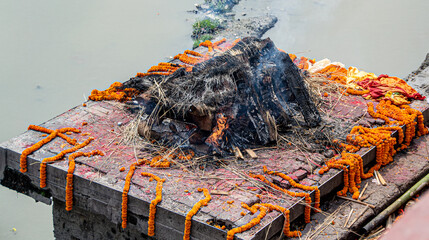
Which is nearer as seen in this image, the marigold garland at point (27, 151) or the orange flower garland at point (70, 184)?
the orange flower garland at point (70, 184)

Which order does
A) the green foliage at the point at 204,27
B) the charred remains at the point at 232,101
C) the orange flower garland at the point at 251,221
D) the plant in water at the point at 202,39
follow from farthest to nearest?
the green foliage at the point at 204,27 < the plant in water at the point at 202,39 < the charred remains at the point at 232,101 < the orange flower garland at the point at 251,221

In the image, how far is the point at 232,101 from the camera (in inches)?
275

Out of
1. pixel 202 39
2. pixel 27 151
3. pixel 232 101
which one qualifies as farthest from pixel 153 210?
pixel 202 39

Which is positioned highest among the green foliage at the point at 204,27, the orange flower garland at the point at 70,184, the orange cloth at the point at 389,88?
the green foliage at the point at 204,27

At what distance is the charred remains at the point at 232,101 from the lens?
687cm

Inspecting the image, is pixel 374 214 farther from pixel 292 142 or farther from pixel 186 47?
pixel 186 47

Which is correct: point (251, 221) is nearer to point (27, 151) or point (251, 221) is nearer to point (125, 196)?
point (125, 196)

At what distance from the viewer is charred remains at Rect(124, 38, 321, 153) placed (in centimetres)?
A: 687

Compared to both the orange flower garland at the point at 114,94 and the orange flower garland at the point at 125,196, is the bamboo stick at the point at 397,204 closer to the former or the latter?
A: the orange flower garland at the point at 125,196

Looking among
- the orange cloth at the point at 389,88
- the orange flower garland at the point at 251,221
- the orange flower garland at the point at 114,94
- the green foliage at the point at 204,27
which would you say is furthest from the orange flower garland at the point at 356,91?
the green foliage at the point at 204,27

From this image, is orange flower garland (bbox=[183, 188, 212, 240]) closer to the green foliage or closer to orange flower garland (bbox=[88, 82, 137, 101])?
orange flower garland (bbox=[88, 82, 137, 101])

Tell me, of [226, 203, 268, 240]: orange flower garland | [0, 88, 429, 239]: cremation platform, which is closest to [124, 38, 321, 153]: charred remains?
[0, 88, 429, 239]: cremation platform

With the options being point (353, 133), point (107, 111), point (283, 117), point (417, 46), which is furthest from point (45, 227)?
point (417, 46)

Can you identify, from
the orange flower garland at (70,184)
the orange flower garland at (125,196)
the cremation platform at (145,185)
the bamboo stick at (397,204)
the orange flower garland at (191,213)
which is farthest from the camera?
the orange flower garland at (70,184)
